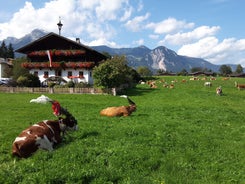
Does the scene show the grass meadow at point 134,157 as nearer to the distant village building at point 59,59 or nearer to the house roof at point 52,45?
the distant village building at point 59,59

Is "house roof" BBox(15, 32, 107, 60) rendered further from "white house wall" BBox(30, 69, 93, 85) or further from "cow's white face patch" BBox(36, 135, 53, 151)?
"cow's white face patch" BBox(36, 135, 53, 151)

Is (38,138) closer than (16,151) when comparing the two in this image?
No

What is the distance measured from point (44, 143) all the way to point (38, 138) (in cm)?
29

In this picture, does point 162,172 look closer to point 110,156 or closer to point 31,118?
point 110,156

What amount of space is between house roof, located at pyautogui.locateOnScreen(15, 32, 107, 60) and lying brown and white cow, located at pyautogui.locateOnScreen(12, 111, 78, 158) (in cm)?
4393

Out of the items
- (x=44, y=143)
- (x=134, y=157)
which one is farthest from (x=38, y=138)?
(x=134, y=157)

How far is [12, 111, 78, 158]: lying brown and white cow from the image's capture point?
9.52 m

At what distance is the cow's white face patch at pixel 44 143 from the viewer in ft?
32.5

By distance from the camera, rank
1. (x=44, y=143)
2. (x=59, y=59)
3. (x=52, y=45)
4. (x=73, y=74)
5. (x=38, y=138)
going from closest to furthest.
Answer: (x=38, y=138) < (x=44, y=143) < (x=73, y=74) < (x=59, y=59) < (x=52, y=45)

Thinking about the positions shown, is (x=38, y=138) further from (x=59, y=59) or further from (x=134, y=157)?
(x=59, y=59)

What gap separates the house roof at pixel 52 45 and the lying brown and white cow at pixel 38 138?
4393cm

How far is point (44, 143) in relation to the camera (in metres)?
10.1

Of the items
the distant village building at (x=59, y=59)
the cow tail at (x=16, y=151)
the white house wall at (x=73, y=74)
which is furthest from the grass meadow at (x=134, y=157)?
the distant village building at (x=59, y=59)

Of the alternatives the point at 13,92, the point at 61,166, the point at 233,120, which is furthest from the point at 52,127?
the point at 13,92
